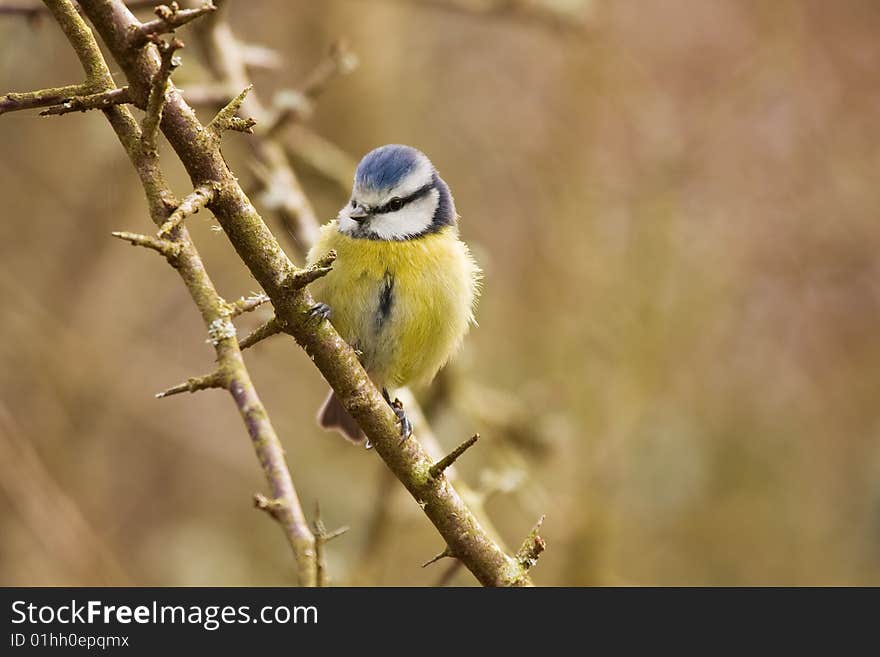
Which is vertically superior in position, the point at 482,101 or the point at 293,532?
the point at 482,101

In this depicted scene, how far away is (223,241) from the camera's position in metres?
6.17

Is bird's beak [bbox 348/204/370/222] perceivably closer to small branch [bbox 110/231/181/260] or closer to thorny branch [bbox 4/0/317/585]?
thorny branch [bbox 4/0/317/585]

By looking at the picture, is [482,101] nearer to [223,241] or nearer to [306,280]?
[223,241]

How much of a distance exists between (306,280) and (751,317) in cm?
533

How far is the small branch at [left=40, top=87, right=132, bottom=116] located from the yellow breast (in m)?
1.46

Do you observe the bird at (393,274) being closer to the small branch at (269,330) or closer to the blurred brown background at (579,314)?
the small branch at (269,330)

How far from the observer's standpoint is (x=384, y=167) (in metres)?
3.25

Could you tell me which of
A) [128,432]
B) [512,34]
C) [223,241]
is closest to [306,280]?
[223,241]

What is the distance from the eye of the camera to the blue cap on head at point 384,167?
10.7 feet

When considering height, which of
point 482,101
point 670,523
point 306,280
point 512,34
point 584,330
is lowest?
point 306,280

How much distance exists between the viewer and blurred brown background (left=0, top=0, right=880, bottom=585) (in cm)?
546

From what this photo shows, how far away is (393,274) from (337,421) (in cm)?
67

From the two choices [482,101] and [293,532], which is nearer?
[293,532]

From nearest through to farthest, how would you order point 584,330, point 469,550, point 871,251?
point 469,550 → point 584,330 → point 871,251
